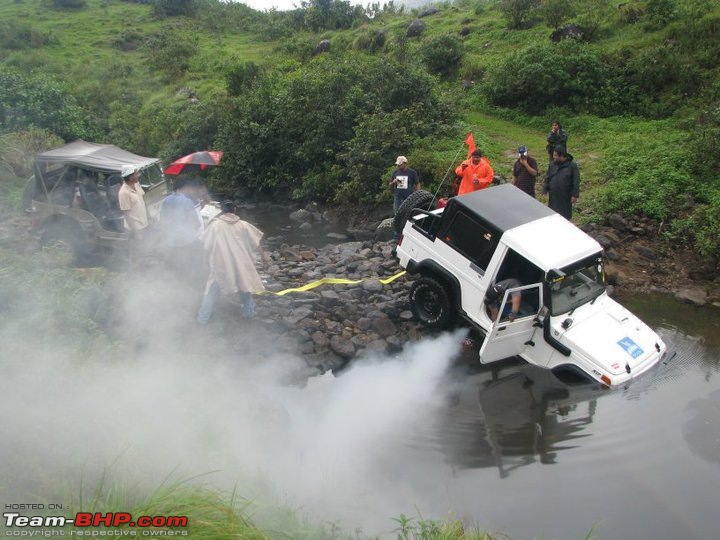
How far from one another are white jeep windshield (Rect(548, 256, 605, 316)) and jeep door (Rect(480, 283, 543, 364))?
0.23m

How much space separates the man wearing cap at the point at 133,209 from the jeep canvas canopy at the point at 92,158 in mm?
1732

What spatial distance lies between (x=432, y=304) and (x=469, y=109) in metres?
12.5

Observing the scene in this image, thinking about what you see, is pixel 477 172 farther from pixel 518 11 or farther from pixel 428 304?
pixel 518 11

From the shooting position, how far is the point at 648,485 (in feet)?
19.5

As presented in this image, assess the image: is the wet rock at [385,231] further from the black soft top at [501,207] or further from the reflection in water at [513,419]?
the reflection in water at [513,419]

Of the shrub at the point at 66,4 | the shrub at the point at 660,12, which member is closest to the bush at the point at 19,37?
the shrub at the point at 66,4

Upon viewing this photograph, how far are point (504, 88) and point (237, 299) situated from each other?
13163 mm

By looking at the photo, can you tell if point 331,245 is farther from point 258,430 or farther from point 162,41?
point 162,41

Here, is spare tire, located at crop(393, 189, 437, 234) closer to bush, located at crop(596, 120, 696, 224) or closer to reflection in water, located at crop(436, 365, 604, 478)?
reflection in water, located at crop(436, 365, 604, 478)

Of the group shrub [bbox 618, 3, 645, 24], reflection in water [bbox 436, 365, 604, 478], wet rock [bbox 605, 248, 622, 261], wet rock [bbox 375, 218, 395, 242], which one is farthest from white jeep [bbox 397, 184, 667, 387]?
shrub [bbox 618, 3, 645, 24]

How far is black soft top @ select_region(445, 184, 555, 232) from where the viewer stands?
7.34 m

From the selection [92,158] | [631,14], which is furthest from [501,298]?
[631,14]

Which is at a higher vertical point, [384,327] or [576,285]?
[576,285]

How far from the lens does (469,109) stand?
18.9m
